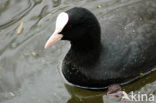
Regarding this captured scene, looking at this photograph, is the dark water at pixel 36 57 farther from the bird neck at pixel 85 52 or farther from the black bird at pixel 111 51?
the bird neck at pixel 85 52

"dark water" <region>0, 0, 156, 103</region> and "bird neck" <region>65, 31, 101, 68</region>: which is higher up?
"bird neck" <region>65, 31, 101, 68</region>

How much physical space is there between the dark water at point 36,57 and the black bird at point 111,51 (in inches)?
8.3

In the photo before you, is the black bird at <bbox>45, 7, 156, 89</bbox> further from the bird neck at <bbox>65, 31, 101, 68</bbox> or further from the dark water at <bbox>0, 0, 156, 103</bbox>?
the dark water at <bbox>0, 0, 156, 103</bbox>

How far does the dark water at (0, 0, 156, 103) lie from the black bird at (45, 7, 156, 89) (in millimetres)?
210

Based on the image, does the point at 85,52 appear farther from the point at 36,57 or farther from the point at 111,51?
the point at 36,57

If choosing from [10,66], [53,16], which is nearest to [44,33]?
[53,16]

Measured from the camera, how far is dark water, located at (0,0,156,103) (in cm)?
473

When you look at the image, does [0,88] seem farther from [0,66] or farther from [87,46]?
[87,46]

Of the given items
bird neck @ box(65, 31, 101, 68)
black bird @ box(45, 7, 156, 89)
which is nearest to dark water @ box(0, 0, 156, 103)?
black bird @ box(45, 7, 156, 89)

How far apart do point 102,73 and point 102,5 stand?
1927mm

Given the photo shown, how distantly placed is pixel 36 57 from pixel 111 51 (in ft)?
4.41

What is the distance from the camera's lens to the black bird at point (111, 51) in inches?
172

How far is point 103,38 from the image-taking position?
4.56 metres

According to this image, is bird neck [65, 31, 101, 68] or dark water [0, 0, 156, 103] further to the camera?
dark water [0, 0, 156, 103]
